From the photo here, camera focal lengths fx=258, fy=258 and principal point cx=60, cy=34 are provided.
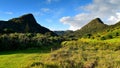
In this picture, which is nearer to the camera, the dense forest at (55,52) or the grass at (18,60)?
the dense forest at (55,52)

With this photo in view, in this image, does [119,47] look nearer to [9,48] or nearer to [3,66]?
[9,48]

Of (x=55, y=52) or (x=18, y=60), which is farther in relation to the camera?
(x=55, y=52)

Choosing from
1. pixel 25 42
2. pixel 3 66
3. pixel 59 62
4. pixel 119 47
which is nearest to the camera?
pixel 59 62

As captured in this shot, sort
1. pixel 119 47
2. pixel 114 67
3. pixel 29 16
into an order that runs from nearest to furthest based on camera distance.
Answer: pixel 114 67
pixel 119 47
pixel 29 16

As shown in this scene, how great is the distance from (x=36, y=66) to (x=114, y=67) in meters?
4.81

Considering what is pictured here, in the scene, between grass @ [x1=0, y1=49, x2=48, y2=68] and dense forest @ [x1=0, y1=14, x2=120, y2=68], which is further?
grass @ [x1=0, y1=49, x2=48, y2=68]

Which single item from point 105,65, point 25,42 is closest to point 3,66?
point 105,65

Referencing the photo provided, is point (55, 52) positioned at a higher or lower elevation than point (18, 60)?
higher

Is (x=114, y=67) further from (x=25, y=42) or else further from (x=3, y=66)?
(x=25, y=42)

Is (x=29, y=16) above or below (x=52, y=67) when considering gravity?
above

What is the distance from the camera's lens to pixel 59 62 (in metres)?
17.3

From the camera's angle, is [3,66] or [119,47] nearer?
[3,66]

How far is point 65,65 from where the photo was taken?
16266 millimetres

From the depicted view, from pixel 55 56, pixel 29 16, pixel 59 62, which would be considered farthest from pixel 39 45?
pixel 29 16
